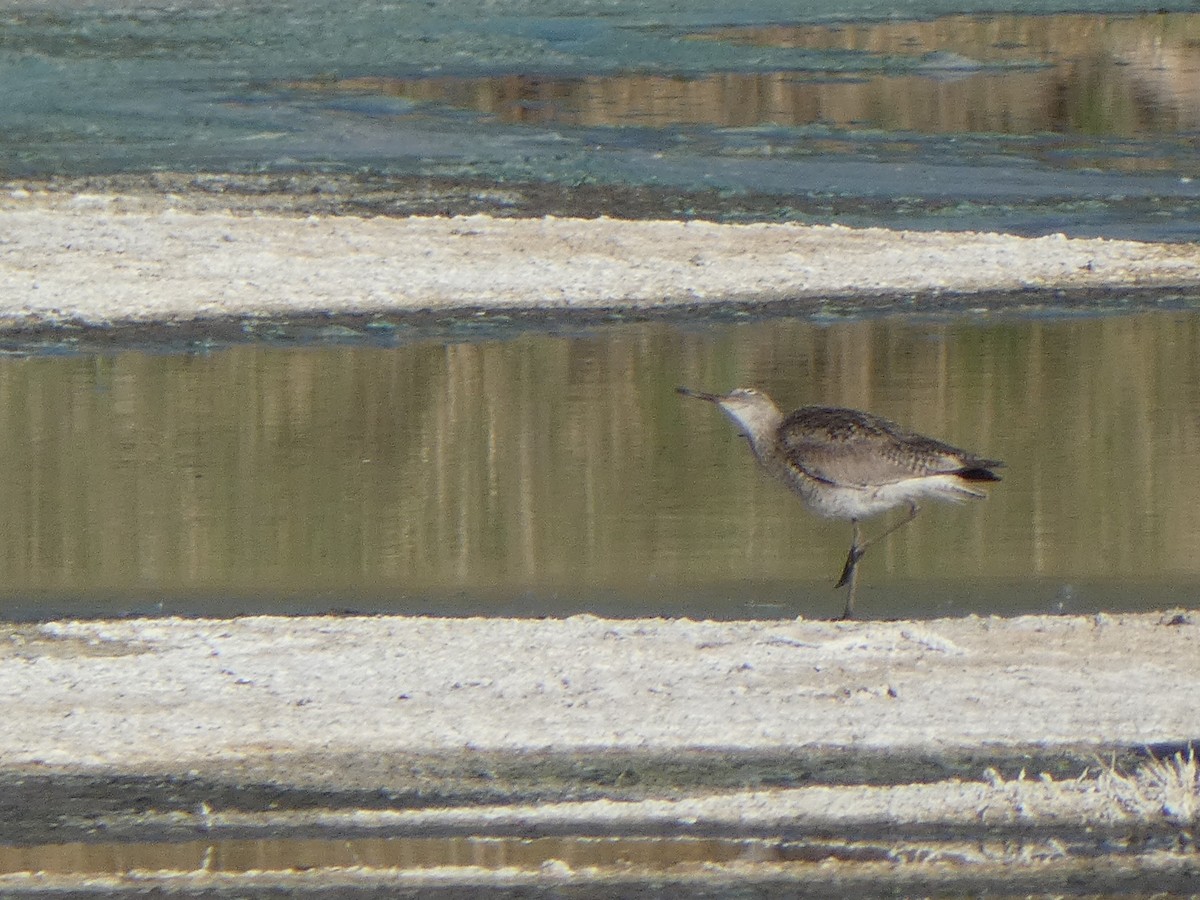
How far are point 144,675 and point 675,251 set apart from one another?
10.1 meters

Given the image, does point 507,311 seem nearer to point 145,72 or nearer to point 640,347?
point 640,347

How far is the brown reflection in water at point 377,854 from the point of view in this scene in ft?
18.1

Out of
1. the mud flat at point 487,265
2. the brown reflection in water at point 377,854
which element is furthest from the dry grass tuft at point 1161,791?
the mud flat at point 487,265

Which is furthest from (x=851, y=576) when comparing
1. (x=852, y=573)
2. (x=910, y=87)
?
(x=910, y=87)

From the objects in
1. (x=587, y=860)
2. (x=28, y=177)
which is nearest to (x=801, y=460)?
(x=587, y=860)

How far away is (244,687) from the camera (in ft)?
23.3

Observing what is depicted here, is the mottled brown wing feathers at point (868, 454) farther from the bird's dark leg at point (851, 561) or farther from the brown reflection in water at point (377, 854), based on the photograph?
the brown reflection in water at point (377, 854)

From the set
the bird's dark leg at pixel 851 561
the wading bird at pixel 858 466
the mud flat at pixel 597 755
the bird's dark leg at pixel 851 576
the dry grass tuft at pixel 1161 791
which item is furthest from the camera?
the wading bird at pixel 858 466

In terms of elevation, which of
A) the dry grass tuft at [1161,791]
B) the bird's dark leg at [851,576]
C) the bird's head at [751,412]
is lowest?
the bird's dark leg at [851,576]

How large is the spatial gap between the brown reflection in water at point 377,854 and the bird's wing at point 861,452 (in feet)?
10.9

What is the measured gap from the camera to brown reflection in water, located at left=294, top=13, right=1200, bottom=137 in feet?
83.4

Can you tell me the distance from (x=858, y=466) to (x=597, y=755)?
8.85 ft

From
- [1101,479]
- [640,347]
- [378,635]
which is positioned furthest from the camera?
[640,347]

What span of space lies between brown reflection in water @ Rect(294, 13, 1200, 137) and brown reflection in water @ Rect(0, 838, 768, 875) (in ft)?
63.8
